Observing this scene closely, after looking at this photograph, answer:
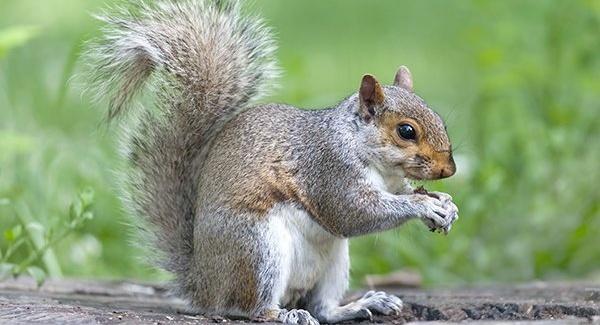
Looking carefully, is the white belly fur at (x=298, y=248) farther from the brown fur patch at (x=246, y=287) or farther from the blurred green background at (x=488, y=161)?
the blurred green background at (x=488, y=161)

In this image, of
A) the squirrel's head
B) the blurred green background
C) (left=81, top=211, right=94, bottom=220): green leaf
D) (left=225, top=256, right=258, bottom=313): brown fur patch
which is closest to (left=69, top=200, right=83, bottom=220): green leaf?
(left=81, top=211, right=94, bottom=220): green leaf

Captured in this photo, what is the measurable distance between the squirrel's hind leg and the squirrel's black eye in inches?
13.9

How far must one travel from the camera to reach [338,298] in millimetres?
3680

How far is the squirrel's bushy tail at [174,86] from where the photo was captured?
3.72 metres

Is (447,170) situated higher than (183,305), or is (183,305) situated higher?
(447,170)

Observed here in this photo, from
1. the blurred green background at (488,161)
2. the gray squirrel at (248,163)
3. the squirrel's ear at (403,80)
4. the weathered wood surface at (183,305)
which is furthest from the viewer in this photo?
the blurred green background at (488,161)

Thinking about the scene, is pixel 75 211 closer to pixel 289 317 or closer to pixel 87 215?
pixel 87 215

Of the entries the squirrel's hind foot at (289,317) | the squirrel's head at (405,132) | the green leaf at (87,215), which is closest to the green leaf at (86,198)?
the green leaf at (87,215)

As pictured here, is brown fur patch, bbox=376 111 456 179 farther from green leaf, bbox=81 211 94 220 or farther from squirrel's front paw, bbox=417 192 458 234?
green leaf, bbox=81 211 94 220

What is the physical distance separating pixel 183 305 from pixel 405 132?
0.95 metres

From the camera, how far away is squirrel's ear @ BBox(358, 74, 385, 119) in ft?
11.9

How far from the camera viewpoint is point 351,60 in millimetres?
8312

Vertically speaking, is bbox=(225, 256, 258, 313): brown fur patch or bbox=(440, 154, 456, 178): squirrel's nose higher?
bbox=(440, 154, 456, 178): squirrel's nose

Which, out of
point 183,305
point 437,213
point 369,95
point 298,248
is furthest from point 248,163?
point 183,305
